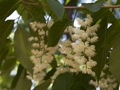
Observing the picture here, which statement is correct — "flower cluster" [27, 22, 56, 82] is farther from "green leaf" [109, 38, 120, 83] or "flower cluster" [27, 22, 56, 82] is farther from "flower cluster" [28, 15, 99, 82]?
"green leaf" [109, 38, 120, 83]

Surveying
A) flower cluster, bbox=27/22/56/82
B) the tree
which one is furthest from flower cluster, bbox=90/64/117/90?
flower cluster, bbox=27/22/56/82

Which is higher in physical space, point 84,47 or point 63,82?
point 84,47

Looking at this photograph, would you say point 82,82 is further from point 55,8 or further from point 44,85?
point 55,8

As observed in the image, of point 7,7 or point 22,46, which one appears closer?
point 7,7

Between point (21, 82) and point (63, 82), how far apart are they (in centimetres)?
22

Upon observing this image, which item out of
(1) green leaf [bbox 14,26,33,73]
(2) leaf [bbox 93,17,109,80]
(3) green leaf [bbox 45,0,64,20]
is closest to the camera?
(3) green leaf [bbox 45,0,64,20]

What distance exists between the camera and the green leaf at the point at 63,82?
584mm

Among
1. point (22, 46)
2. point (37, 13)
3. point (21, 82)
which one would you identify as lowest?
point (21, 82)

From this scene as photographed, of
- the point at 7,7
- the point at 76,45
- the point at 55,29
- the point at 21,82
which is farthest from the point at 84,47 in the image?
the point at 21,82

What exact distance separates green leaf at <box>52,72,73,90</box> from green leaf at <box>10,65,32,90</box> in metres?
0.19

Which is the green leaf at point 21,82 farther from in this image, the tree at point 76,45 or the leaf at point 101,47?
the leaf at point 101,47

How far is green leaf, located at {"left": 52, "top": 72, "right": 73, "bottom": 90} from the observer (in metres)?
0.58

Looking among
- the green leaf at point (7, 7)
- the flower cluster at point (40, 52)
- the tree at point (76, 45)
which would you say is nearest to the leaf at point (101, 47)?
the tree at point (76, 45)

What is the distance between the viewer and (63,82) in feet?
1.94
